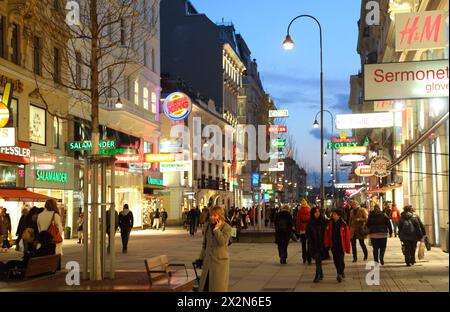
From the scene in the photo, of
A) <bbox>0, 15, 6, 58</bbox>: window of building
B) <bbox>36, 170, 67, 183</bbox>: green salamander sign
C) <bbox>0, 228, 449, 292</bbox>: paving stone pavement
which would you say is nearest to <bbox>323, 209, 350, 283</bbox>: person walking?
<bbox>0, 228, 449, 292</bbox>: paving stone pavement

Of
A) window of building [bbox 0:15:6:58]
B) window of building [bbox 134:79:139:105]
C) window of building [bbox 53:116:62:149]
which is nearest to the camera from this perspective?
window of building [bbox 0:15:6:58]

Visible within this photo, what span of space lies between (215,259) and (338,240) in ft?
19.8

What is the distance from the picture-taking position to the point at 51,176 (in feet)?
107

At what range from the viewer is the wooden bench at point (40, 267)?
1466cm

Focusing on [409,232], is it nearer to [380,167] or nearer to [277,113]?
[380,167]

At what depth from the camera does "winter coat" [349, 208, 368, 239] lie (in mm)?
21141

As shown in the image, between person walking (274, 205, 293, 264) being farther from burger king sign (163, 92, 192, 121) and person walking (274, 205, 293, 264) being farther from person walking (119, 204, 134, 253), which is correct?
burger king sign (163, 92, 192, 121)

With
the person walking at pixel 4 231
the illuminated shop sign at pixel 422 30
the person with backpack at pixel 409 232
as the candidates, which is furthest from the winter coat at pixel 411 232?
the person walking at pixel 4 231

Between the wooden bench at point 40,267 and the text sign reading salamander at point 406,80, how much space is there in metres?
7.95

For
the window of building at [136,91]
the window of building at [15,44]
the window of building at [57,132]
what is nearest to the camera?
the window of building at [15,44]

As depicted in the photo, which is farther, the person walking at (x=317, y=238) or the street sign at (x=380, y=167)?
the street sign at (x=380, y=167)

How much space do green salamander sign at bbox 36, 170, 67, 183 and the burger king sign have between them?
1699cm

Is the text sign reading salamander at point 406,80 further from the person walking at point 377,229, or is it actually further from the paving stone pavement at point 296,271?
the person walking at point 377,229
